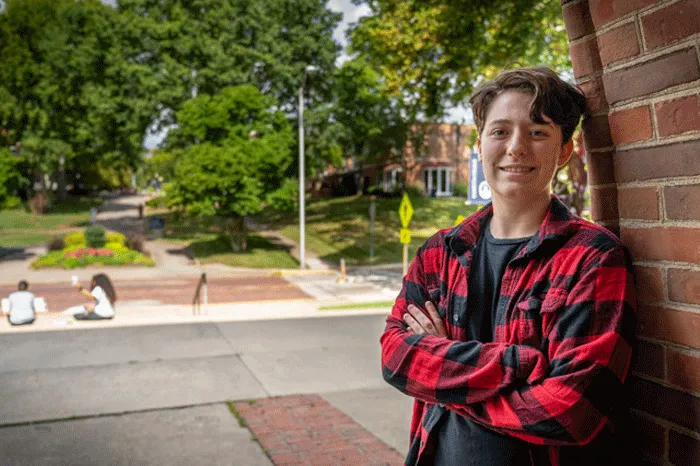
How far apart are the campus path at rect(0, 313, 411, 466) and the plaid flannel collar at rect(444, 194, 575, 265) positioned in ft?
11.0

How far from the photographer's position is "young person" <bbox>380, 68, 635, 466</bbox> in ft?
5.63

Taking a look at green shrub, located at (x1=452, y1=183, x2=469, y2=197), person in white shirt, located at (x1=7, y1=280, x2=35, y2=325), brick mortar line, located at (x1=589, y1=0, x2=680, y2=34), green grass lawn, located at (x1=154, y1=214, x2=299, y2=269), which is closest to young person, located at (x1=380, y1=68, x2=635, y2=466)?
brick mortar line, located at (x1=589, y1=0, x2=680, y2=34)

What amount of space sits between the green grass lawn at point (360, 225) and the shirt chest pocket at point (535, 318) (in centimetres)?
2461

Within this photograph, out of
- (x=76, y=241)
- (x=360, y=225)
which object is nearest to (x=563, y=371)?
(x=76, y=241)

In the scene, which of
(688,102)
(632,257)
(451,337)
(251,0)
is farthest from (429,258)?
(251,0)

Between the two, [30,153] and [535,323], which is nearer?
[535,323]

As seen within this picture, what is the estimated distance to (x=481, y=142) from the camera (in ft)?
6.68

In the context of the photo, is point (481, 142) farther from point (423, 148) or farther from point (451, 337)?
point (423, 148)

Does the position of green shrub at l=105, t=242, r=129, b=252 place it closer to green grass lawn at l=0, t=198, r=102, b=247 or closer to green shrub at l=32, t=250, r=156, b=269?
green shrub at l=32, t=250, r=156, b=269

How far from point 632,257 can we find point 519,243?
34 cm

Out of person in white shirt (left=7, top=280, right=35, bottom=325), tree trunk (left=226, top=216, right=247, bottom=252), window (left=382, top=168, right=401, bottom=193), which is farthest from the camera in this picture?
window (left=382, top=168, right=401, bottom=193)

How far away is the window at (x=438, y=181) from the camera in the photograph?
5175 cm

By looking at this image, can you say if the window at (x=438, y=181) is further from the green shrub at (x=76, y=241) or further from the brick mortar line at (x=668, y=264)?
the brick mortar line at (x=668, y=264)

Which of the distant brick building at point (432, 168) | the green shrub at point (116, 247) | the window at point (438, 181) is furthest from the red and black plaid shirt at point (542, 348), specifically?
the window at point (438, 181)
